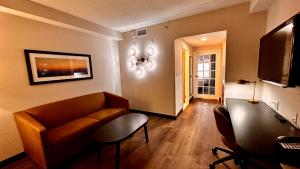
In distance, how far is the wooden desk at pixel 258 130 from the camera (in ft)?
3.09

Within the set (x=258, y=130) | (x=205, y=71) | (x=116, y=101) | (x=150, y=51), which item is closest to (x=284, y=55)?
(x=258, y=130)

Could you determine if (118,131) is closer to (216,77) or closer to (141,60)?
(141,60)

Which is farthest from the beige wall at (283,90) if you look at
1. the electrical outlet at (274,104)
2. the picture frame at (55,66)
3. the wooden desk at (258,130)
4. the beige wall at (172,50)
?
the picture frame at (55,66)

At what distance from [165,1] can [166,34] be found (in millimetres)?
933

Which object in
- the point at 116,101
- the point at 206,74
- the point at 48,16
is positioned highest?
the point at 48,16

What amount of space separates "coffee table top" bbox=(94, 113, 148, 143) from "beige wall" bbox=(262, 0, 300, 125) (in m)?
1.90

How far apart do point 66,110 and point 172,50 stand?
8.85 feet

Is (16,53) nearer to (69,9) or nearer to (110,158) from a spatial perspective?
(69,9)

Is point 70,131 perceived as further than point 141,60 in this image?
No

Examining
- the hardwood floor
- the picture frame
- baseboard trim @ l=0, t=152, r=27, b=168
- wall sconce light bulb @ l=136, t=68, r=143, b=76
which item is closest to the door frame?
the hardwood floor

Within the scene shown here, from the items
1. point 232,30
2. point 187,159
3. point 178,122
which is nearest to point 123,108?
point 178,122

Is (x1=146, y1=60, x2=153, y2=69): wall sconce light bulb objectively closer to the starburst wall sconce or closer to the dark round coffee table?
the starburst wall sconce

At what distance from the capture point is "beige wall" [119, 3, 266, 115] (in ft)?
7.59

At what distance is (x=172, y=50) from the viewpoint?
3.18m
